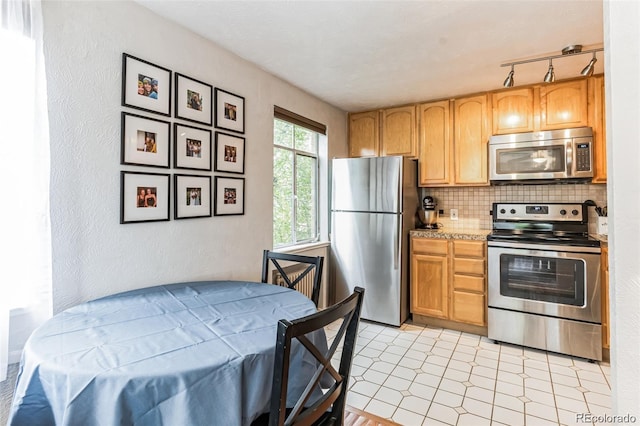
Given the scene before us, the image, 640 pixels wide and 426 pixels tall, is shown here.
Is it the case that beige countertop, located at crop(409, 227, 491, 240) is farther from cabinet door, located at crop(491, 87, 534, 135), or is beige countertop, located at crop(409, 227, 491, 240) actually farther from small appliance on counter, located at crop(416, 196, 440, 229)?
cabinet door, located at crop(491, 87, 534, 135)

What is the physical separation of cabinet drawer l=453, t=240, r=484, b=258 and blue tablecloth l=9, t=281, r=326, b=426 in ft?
7.49

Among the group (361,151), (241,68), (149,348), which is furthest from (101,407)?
(361,151)

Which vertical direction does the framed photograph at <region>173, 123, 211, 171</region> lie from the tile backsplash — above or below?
above

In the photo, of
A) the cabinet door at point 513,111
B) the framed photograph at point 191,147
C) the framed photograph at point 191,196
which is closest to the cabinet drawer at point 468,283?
the cabinet door at point 513,111

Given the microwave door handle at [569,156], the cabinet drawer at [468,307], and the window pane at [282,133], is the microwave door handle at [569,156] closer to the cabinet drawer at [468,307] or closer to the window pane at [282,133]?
the cabinet drawer at [468,307]

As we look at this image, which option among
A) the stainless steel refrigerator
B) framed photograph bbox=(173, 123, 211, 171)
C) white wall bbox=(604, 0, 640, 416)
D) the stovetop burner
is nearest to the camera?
white wall bbox=(604, 0, 640, 416)

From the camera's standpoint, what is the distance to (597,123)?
289 cm

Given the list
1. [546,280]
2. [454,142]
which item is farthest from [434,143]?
[546,280]

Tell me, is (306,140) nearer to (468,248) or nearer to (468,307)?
(468,248)

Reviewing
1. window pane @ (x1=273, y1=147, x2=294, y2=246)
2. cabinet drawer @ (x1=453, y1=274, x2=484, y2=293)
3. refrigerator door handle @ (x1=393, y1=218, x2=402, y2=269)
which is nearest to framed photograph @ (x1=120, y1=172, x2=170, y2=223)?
window pane @ (x1=273, y1=147, x2=294, y2=246)

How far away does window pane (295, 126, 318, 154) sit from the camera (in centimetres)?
353

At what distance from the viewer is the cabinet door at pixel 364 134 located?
13.1 ft

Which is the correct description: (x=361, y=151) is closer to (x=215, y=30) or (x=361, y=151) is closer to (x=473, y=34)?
(x=473, y=34)

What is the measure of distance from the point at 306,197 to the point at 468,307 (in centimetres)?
202
